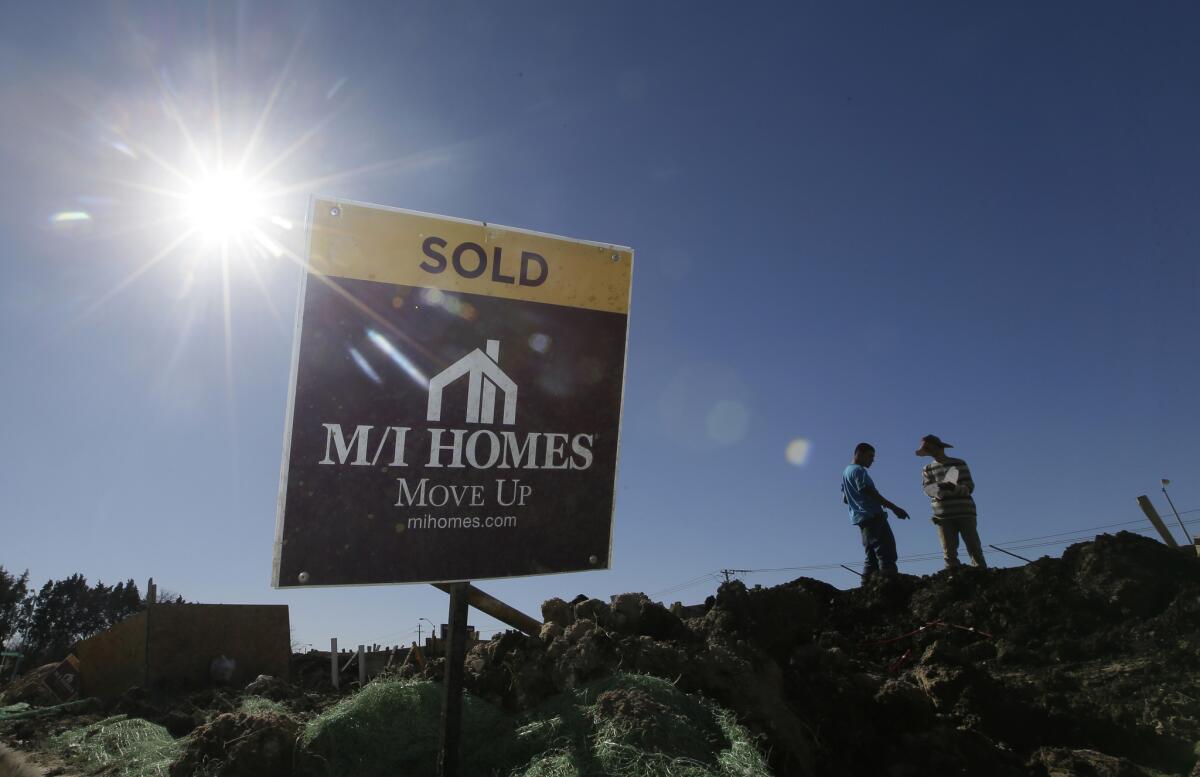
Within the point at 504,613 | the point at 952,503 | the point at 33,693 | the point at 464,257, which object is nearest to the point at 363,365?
the point at 464,257

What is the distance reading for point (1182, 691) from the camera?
153 inches

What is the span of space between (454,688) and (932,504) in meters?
7.52

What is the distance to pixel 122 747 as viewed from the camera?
4.11 metres

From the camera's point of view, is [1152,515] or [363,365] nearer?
[363,365]

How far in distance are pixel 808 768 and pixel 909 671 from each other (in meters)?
1.74

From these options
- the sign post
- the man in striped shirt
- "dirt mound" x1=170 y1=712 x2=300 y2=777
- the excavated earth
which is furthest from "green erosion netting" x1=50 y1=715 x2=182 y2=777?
the man in striped shirt

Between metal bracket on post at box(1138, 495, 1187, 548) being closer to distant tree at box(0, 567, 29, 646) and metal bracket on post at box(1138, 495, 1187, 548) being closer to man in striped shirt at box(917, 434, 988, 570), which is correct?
man in striped shirt at box(917, 434, 988, 570)

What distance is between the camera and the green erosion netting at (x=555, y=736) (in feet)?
7.29

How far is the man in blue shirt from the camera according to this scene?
26.5ft

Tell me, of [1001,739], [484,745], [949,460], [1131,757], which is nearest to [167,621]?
[484,745]

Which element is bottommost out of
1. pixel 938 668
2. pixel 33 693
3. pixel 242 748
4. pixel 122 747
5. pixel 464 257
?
pixel 33 693

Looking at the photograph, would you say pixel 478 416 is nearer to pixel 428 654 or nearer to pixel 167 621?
pixel 428 654

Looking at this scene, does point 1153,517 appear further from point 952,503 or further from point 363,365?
point 363,365

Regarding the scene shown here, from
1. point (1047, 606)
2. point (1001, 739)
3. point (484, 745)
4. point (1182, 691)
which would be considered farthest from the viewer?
point (1047, 606)
